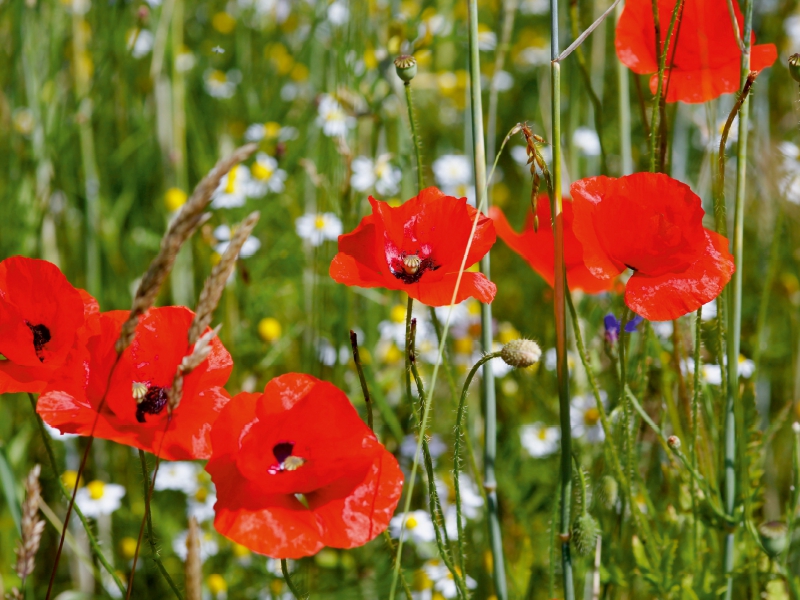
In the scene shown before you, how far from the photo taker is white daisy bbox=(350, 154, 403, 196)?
2239 mm

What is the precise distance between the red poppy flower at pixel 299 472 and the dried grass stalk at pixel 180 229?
0.16 meters

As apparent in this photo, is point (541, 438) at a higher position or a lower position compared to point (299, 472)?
lower

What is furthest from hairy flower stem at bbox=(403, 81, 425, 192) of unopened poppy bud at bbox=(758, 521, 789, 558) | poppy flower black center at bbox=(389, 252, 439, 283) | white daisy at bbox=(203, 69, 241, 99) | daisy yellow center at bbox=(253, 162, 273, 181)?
white daisy at bbox=(203, 69, 241, 99)

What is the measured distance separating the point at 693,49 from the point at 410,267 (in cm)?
55

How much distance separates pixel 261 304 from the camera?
7.07 feet

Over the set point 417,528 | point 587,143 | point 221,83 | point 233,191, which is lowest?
point 417,528

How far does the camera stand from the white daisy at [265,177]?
2.28 metres

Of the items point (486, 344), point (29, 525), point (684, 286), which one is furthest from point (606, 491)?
point (29, 525)

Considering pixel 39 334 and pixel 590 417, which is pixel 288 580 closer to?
pixel 39 334

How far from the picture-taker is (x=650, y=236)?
0.98 m

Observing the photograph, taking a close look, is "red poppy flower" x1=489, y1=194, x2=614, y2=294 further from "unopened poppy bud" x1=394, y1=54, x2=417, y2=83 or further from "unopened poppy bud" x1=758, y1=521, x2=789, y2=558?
"unopened poppy bud" x1=758, y1=521, x2=789, y2=558

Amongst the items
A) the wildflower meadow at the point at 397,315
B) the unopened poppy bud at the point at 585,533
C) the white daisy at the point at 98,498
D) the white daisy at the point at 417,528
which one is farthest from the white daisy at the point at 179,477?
the unopened poppy bud at the point at 585,533

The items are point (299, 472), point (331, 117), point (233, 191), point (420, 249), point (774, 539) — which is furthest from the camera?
point (233, 191)

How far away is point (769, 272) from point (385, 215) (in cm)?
80
